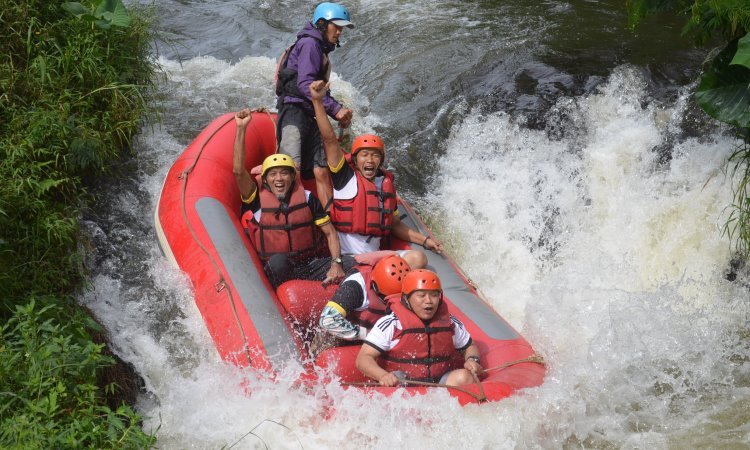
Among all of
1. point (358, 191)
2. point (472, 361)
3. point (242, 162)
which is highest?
point (242, 162)

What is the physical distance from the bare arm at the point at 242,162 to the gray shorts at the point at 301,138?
14.1 inches

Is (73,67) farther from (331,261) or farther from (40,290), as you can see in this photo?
(331,261)

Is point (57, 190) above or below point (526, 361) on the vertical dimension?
above

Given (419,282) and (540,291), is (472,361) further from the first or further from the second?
(540,291)

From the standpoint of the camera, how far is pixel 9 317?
13.7 feet

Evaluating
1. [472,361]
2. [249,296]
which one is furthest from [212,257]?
[472,361]

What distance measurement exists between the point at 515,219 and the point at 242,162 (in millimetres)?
2527

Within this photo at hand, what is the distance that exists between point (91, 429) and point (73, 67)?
3131mm

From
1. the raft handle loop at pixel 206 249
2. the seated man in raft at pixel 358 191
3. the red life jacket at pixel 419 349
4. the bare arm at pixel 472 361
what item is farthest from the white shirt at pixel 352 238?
the bare arm at pixel 472 361

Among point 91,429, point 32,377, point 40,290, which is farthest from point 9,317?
point 91,429

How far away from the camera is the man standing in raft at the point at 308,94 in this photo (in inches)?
202

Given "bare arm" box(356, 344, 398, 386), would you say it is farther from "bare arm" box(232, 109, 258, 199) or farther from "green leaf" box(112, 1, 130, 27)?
"green leaf" box(112, 1, 130, 27)

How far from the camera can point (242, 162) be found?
4.85 meters

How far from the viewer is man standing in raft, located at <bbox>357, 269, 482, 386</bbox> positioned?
4066 millimetres
